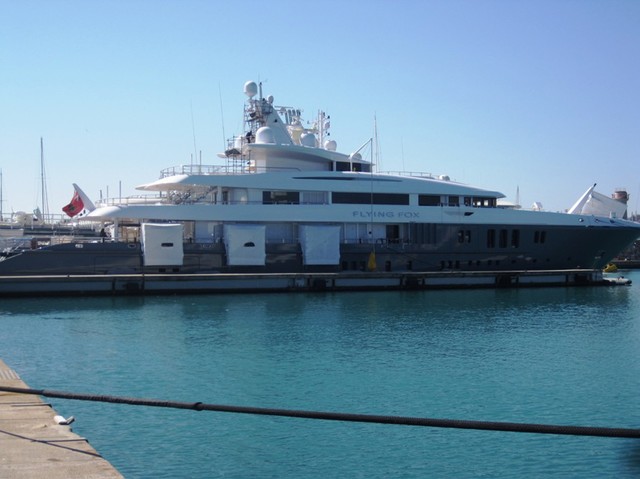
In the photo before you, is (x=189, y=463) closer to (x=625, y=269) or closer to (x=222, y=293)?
(x=222, y=293)

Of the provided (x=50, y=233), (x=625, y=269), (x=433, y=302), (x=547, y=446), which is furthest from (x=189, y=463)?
(x=625, y=269)

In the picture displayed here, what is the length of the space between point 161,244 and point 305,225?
6.82m

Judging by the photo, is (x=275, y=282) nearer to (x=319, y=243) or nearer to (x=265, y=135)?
(x=319, y=243)

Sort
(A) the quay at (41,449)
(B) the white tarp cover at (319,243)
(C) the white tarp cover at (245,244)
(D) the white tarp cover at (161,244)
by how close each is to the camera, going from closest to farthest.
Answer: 1. (A) the quay at (41,449)
2. (D) the white tarp cover at (161,244)
3. (C) the white tarp cover at (245,244)
4. (B) the white tarp cover at (319,243)

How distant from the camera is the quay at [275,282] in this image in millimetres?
30516

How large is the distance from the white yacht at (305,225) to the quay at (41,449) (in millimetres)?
24240

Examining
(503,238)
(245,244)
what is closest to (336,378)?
(245,244)

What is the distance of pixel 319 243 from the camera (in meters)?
34.5

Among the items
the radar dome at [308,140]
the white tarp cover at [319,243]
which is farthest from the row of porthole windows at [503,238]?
the radar dome at [308,140]

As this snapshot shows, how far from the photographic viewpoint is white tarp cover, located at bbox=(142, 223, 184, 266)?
3222 cm

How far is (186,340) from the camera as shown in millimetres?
20625

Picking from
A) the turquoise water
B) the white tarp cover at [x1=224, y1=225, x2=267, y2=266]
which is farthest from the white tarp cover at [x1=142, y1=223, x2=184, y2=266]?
the turquoise water

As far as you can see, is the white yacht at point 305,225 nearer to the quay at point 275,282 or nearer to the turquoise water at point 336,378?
the quay at point 275,282

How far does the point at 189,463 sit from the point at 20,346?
424 inches
